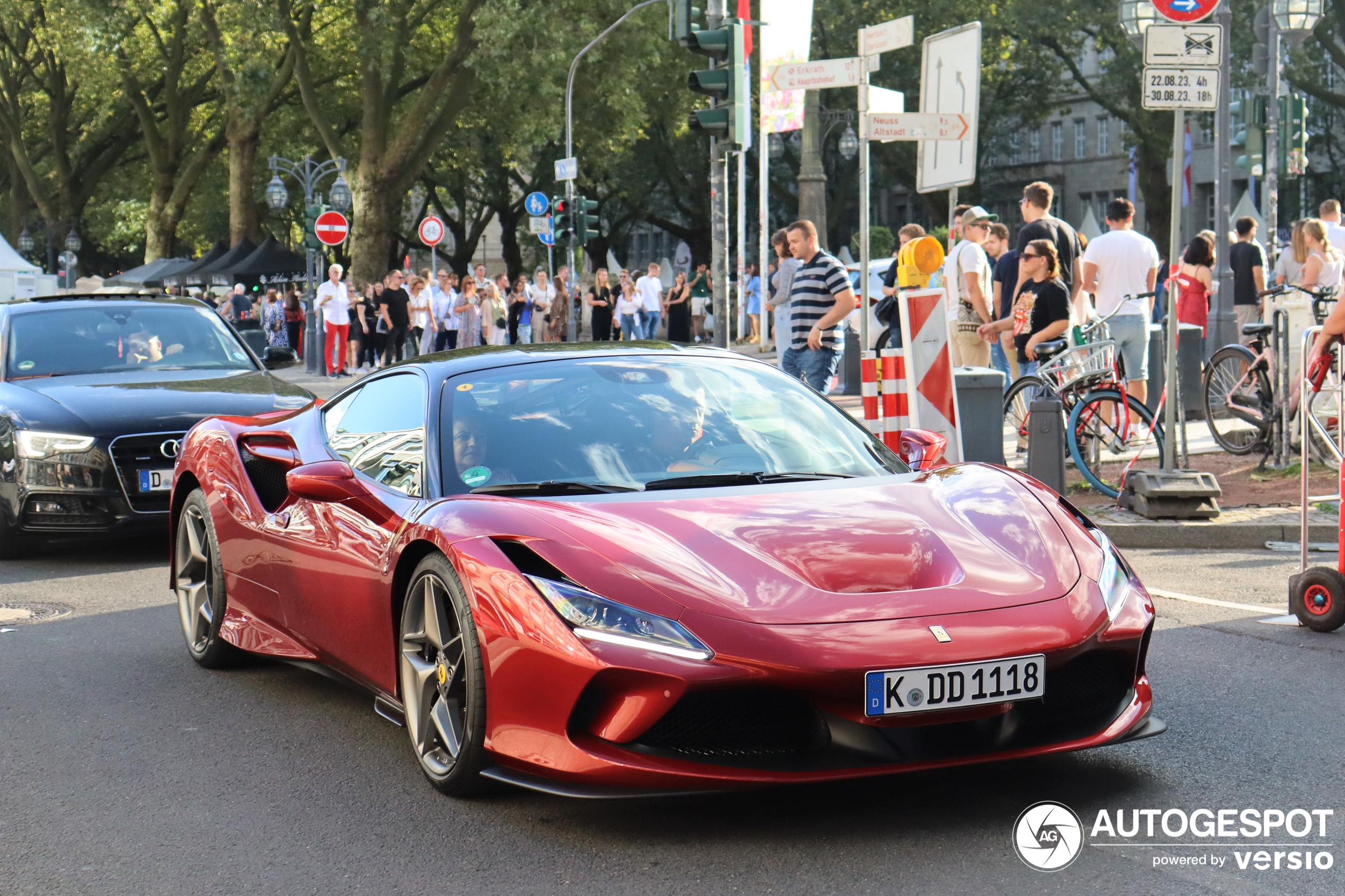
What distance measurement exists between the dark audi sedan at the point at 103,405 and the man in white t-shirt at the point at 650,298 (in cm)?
2039

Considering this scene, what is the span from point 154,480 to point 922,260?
5547 mm

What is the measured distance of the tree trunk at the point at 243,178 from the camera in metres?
41.7

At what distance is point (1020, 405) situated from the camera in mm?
12891

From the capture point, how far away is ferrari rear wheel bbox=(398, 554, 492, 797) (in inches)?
167

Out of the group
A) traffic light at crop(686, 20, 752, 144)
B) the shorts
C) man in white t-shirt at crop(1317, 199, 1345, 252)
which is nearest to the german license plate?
the shorts

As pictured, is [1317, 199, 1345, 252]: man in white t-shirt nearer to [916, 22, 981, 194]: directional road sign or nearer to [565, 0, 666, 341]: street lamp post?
[916, 22, 981, 194]: directional road sign

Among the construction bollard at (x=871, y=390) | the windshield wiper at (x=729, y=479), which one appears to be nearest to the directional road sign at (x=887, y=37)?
the construction bollard at (x=871, y=390)

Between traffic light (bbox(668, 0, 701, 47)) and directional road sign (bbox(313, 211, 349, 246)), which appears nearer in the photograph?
traffic light (bbox(668, 0, 701, 47))

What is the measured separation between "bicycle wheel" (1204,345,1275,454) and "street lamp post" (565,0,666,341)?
16.9m

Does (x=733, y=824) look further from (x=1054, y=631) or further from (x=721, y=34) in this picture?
(x=721, y=34)

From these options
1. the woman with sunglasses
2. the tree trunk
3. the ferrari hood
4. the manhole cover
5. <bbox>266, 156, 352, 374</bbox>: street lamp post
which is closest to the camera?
the ferrari hood

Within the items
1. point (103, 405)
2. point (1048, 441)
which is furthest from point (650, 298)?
point (103, 405)

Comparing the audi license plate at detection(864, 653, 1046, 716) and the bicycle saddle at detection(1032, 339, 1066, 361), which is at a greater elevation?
the bicycle saddle at detection(1032, 339, 1066, 361)

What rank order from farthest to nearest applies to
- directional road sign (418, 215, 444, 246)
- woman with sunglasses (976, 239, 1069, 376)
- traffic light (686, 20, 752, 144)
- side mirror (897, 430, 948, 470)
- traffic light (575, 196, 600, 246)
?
1. directional road sign (418, 215, 444, 246)
2. traffic light (575, 196, 600, 246)
3. traffic light (686, 20, 752, 144)
4. woman with sunglasses (976, 239, 1069, 376)
5. side mirror (897, 430, 948, 470)
